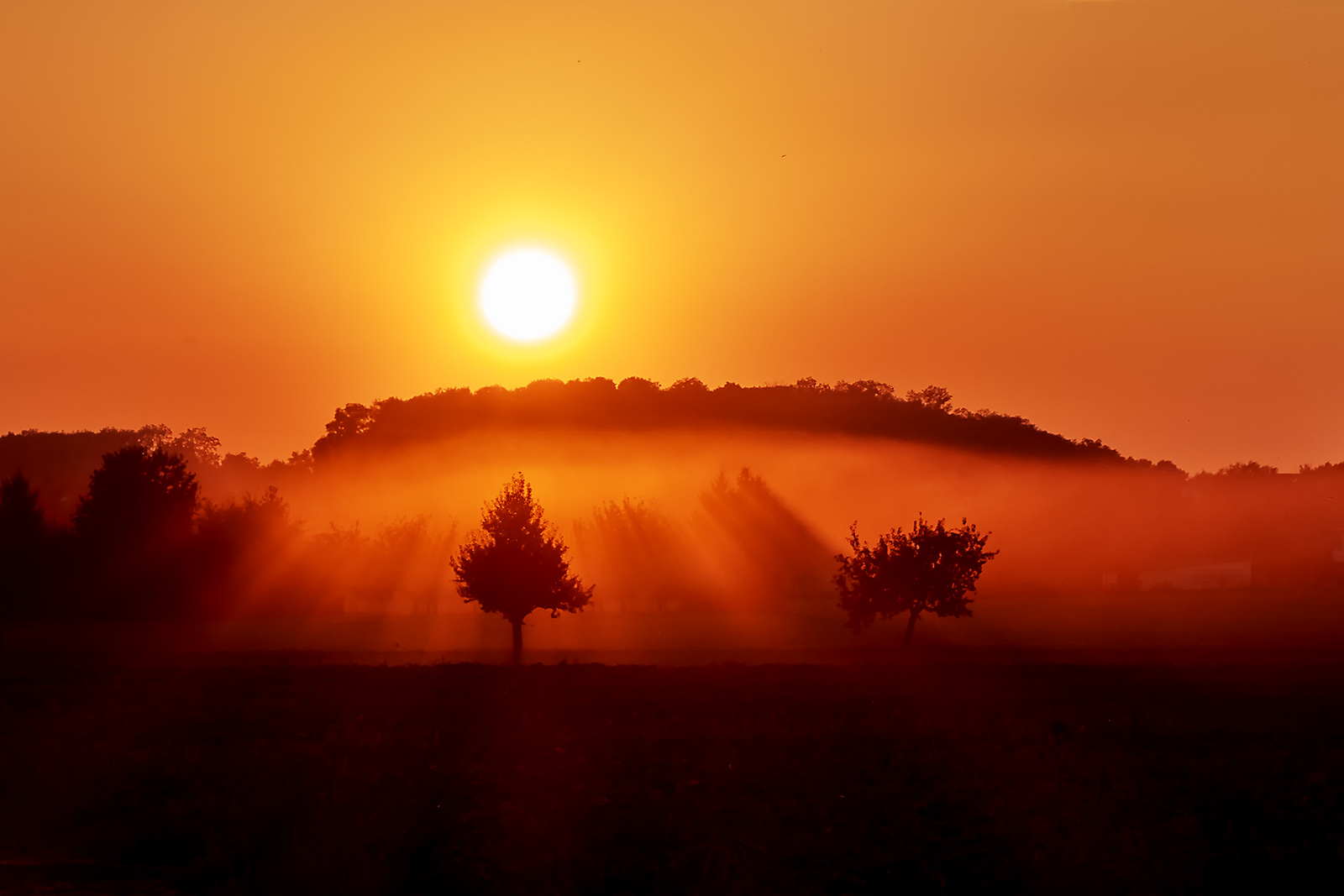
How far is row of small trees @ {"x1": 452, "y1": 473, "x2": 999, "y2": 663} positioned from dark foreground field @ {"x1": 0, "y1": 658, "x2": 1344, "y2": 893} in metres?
25.3

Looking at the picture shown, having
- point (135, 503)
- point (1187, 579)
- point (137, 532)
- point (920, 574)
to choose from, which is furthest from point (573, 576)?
point (1187, 579)

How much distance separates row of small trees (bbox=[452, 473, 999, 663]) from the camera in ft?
190

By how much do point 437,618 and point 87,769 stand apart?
65982 mm

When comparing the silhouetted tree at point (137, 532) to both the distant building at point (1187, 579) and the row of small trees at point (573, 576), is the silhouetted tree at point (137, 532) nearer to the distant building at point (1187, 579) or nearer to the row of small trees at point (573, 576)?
the row of small trees at point (573, 576)

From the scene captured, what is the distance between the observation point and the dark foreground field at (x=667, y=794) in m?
17.8

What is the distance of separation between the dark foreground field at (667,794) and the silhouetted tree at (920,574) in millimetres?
31795

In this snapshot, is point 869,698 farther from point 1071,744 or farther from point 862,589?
point 862,589

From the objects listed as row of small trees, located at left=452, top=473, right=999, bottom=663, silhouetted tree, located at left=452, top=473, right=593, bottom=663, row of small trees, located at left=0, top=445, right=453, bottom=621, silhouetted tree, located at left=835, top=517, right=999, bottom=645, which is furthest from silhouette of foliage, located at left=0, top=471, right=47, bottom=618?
silhouetted tree, located at left=835, top=517, right=999, bottom=645

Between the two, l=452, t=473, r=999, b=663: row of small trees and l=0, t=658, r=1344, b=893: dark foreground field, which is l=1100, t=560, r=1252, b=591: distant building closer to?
l=452, t=473, r=999, b=663: row of small trees

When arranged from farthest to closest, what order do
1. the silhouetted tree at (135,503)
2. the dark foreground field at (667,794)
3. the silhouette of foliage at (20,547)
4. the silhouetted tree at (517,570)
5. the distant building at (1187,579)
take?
the distant building at (1187,579) < the silhouetted tree at (135,503) < the silhouette of foliage at (20,547) < the silhouetted tree at (517,570) < the dark foreground field at (667,794)

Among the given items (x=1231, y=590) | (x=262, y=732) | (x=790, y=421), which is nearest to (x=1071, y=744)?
(x=262, y=732)

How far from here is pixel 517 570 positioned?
5778 centimetres

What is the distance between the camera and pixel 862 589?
66312 mm

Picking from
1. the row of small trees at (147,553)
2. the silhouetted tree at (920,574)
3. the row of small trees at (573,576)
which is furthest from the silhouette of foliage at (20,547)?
the silhouetted tree at (920,574)
